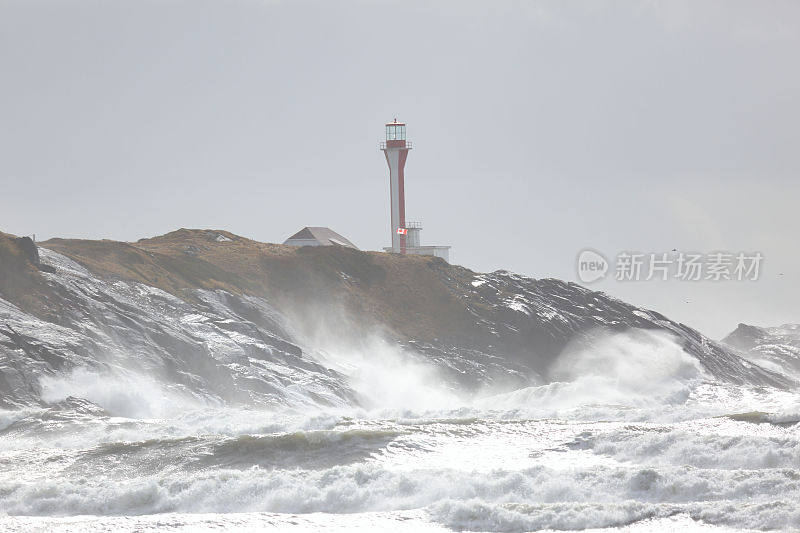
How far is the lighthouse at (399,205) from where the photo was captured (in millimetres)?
74875

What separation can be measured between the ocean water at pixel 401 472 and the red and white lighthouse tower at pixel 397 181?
149 ft

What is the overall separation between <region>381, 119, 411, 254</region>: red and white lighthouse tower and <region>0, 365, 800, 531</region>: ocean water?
1782 inches

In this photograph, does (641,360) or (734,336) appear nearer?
(641,360)

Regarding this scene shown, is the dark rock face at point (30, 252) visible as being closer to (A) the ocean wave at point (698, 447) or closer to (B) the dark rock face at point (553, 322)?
(A) the ocean wave at point (698, 447)

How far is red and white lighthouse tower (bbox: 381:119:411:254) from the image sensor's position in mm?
74812

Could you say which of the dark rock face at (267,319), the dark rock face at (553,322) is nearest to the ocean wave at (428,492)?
the dark rock face at (267,319)

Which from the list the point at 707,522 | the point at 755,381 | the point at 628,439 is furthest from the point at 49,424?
the point at 755,381

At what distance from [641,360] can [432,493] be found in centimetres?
3981

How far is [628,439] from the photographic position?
968 inches

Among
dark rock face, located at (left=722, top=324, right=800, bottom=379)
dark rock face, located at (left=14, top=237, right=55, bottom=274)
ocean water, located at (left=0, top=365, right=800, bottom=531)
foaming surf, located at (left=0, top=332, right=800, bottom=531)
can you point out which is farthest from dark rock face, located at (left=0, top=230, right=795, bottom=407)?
ocean water, located at (left=0, top=365, right=800, bottom=531)

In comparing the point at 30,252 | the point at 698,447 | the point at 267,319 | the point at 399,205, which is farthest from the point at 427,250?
the point at 698,447

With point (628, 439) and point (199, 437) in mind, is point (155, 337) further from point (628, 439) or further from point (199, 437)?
point (628, 439)

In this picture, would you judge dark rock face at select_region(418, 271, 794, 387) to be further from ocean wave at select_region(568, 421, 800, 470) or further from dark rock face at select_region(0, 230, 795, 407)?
ocean wave at select_region(568, 421, 800, 470)

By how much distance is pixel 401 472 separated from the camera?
860 inches
